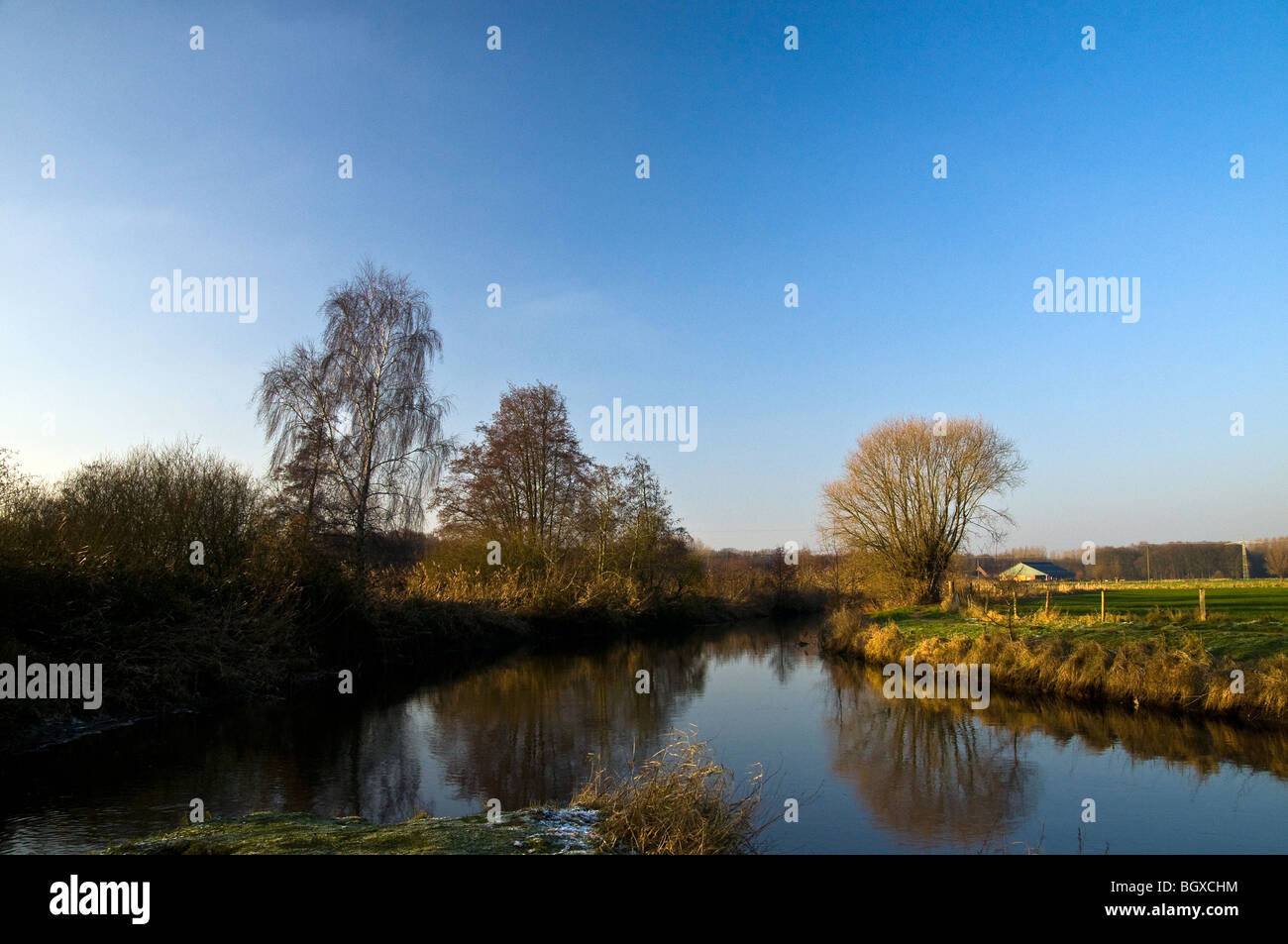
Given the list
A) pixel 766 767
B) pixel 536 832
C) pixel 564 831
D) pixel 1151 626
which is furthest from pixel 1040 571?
pixel 536 832

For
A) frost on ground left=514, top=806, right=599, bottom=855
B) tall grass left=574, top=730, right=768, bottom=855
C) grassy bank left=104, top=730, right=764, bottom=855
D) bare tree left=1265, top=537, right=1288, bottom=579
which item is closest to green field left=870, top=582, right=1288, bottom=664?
tall grass left=574, top=730, right=768, bottom=855

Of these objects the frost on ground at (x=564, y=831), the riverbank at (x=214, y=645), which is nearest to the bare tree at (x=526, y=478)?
the riverbank at (x=214, y=645)

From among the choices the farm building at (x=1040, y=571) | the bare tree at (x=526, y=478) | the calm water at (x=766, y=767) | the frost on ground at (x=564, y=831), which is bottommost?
the farm building at (x=1040, y=571)

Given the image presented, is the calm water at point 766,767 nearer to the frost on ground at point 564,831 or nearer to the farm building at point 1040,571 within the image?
the frost on ground at point 564,831

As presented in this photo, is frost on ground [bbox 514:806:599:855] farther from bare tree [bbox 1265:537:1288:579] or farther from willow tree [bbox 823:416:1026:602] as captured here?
bare tree [bbox 1265:537:1288:579]

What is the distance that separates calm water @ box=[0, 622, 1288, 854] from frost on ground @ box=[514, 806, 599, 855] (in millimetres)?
1794

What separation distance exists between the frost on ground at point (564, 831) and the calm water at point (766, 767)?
1794 millimetres

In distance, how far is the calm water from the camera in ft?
26.2

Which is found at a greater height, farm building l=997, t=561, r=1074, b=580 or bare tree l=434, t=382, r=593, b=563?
bare tree l=434, t=382, r=593, b=563

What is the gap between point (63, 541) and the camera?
1316 cm

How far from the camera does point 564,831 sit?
20.8 feet

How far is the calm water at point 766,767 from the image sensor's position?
7.99 meters

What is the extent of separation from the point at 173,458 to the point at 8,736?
8.26 m
